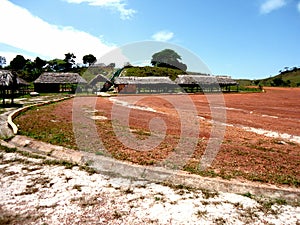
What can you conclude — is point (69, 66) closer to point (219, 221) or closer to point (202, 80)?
point (202, 80)

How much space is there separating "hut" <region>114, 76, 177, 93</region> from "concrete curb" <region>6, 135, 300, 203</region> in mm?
44694

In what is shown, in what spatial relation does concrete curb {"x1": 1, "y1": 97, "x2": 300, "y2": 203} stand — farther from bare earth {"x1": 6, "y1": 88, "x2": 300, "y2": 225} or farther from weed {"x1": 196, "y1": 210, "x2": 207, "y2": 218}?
weed {"x1": 196, "y1": 210, "x2": 207, "y2": 218}

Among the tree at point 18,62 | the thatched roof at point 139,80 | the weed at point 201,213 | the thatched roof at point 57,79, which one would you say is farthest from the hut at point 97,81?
the weed at point 201,213

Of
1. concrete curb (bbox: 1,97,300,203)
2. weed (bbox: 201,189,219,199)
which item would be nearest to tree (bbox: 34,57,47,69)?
concrete curb (bbox: 1,97,300,203)

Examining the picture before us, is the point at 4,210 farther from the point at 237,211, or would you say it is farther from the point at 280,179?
the point at 280,179

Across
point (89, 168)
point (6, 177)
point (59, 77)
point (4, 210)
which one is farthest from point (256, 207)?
point (59, 77)

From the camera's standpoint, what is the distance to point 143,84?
54.5 metres

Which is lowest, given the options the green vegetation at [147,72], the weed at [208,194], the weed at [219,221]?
the weed at [208,194]

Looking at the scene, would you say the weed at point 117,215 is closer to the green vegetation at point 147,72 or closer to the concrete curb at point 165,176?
the concrete curb at point 165,176

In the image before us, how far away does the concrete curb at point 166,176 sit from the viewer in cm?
568

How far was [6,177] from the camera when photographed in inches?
251

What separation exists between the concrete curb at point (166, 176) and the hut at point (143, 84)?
44694 mm

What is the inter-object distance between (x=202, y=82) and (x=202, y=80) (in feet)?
1.72

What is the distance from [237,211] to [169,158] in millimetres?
3332
